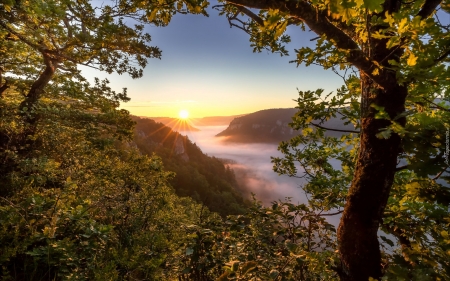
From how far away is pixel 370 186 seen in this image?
2674 mm

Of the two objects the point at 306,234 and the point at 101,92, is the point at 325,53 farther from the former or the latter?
the point at 101,92

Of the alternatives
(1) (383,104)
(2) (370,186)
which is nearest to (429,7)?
(1) (383,104)

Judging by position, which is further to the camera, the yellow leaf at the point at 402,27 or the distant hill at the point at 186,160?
the distant hill at the point at 186,160

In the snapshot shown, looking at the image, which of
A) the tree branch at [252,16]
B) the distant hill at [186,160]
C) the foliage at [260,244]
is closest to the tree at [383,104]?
the foliage at [260,244]

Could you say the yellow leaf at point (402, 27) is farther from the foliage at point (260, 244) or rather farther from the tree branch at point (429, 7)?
the foliage at point (260, 244)

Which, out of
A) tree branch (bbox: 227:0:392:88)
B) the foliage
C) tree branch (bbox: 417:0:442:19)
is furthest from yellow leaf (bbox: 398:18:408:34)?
the foliage

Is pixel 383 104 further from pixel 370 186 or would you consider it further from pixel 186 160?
pixel 186 160

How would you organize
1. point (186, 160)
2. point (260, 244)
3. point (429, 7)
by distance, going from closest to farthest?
point (429, 7), point (260, 244), point (186, 160)

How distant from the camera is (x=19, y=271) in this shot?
3254mm

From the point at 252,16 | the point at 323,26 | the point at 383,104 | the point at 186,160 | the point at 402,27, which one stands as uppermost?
the point at 252,16

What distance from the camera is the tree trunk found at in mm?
2592

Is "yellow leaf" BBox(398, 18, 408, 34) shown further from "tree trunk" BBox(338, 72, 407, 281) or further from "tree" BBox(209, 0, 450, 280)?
"tree trunk" BBox(338, 72, 407, 281)

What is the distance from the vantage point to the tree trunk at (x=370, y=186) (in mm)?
2592

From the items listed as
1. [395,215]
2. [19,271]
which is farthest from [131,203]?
[395,215]
